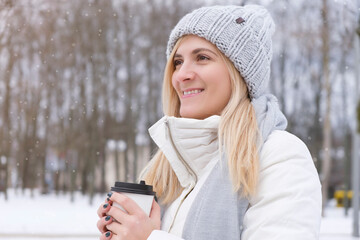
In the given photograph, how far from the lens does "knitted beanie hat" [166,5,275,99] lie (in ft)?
4.67

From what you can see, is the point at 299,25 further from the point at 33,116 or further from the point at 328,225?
the point at 33,116

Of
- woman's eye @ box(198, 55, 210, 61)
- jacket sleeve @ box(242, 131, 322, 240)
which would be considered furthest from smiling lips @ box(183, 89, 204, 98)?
jacket sleeve @ box(242, 131, 322, 240)

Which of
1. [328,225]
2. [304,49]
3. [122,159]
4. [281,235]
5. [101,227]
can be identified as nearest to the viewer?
[281,235]

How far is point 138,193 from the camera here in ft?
3.96

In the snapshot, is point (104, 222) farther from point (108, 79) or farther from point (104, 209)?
point (108, 79)

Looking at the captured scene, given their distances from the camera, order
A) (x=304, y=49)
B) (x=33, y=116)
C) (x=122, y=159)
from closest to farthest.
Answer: (x=304, y=49) < (x=33, y=116) < (x=122, y=159)

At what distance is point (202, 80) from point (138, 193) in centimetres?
44

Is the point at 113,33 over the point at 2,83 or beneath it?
over

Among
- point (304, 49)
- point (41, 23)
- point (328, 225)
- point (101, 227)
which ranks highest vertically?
point (41, 23)

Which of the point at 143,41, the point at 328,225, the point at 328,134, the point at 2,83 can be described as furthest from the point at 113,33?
the point at 328,225

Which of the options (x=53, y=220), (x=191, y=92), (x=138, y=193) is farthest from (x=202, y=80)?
(x=53, y=220)

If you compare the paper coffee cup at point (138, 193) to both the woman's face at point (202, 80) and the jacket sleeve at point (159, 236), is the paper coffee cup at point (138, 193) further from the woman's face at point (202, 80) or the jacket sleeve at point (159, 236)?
the woman's face at point (202, 80)

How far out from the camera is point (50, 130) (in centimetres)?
1403

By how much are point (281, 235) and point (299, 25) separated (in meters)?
11.5
